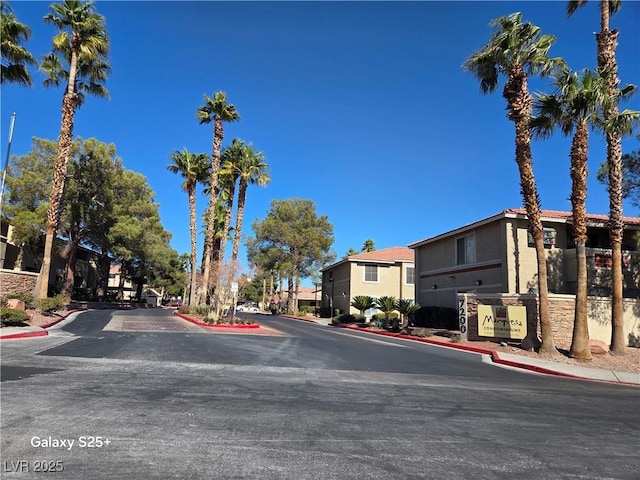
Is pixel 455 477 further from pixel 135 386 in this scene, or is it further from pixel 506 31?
pixel 506 31

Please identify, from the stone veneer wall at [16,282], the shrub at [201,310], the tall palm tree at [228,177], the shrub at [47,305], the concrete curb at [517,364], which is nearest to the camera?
the concrete curb at [517,364]

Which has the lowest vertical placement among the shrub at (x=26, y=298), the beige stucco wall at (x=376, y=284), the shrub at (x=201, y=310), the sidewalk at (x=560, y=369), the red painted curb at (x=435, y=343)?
the sidewalk at (x=560, y=369)

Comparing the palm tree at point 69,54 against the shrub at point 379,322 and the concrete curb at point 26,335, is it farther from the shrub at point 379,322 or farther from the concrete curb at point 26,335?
the shrub at point 379,322

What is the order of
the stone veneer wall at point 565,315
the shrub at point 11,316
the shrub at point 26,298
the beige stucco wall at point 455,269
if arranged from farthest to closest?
the beige stucco wall at point 455,269 < the shrub at point 26,298 < the stone veneer wall at point 565,315 < the shrub at point 11,316

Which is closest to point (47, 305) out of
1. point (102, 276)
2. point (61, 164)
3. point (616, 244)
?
point (61, 164)

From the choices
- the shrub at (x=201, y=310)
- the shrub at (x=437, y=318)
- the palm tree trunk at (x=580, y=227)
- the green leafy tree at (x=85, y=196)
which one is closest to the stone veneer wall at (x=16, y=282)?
the shrub at (x=201, y=310)

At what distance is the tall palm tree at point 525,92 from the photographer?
18.2 m

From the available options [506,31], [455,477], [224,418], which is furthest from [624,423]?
[506,31]

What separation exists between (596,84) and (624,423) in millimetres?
13646

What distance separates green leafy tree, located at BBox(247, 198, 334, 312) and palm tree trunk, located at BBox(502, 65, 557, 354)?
3793 centimetres

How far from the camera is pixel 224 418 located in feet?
21.6

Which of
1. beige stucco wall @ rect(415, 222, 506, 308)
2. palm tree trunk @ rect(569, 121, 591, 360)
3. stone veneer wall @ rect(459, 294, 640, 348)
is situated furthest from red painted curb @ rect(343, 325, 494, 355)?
beige stucco wall @ rect(415, 222, 506, 308)

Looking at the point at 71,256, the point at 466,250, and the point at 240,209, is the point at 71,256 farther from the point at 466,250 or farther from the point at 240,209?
the point at 466,250

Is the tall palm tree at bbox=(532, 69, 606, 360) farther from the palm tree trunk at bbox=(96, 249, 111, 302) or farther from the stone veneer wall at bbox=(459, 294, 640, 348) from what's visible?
the palm tree trunk at bbox=(96, 249, 111, 302)
